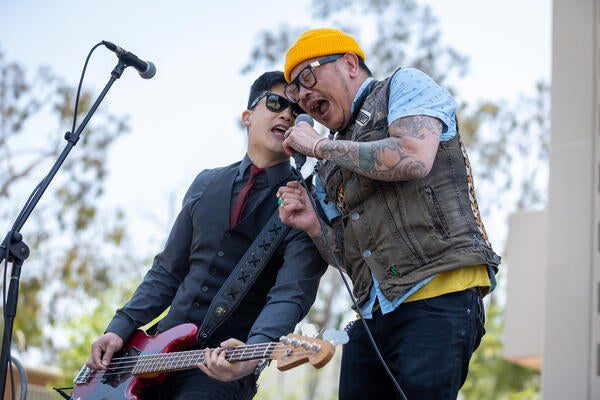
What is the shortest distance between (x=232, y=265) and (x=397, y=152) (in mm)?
1299

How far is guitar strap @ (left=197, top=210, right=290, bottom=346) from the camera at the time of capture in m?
3.86

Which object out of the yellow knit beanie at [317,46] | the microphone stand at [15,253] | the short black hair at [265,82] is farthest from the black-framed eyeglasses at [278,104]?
the microphone stand at [15,253]

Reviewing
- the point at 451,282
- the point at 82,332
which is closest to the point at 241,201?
the point at 451,282

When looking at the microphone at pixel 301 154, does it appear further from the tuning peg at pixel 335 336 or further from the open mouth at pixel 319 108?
the tuning peg at pixel 335 336

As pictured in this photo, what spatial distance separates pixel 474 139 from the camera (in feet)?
68.4

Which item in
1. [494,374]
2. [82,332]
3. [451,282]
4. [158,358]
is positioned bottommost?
[494,374]

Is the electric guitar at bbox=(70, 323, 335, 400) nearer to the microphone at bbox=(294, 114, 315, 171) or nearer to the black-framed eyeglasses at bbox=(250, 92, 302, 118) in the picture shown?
the microphone at bbox=(294, 114, 315, 171)

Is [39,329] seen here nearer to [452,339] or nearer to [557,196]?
[557,196]

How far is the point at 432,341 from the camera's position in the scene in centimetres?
303

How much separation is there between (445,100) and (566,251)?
12.0 feet

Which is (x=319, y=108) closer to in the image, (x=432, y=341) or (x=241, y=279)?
(x=241, y=279)

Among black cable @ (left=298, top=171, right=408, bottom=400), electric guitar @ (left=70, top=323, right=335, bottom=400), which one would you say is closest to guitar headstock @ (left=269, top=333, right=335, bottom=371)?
electric guitar @ (left=70, top=323, right=335, bottom=400)

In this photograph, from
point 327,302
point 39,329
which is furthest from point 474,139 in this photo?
point 39,329

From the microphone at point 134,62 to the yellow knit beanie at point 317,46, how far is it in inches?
30.8
